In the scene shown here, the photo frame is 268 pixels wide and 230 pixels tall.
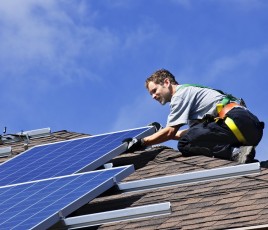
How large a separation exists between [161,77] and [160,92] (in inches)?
8.1

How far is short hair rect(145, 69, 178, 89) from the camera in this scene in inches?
524

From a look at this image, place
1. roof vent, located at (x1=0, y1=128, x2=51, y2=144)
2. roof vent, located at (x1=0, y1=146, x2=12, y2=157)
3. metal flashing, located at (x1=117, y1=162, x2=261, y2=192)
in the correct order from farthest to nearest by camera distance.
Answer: roof vent, located at (x1=0, y1=128, x2=51, y2=144) < roof vent, located at (x1=0, y1=146, x2=12, y2=157) < metal flashing, located at (x1=117, y1=162, x2=261, y2=192)

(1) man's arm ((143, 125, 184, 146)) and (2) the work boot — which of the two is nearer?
(2) the work boot

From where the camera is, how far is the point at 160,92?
13242 millimetres

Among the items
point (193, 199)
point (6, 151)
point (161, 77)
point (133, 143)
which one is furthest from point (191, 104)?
point (6, 151)

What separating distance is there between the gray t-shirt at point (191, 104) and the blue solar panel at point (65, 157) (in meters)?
0.93

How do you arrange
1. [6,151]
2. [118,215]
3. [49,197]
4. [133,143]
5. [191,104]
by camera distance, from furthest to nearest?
[6,151] → [133,143] → [191,104] → [49,197] → [118,215]

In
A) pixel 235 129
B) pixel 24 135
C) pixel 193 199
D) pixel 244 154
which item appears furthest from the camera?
pixel 24 135

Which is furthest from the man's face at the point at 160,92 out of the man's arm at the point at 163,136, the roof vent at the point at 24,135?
the roof vent at the point at 24,135

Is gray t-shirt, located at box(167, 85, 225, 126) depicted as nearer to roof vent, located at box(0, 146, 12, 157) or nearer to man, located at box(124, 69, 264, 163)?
man, located at box(124, 69, 264, 163)

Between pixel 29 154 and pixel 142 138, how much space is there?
6.08 ft

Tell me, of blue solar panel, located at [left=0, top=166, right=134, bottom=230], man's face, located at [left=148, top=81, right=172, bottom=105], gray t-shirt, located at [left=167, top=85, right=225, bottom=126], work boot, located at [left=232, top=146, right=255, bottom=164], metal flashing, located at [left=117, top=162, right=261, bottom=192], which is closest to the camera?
blue solar panel, located at [left=0, top=166, right=134, bottom=230]

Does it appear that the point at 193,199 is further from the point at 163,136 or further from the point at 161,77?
the point at 161,77

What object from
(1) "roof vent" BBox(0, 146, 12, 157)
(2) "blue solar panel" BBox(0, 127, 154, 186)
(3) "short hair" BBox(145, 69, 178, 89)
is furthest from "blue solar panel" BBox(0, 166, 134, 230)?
(1) "roof vent" BBox(0, 146, 12, 157)
